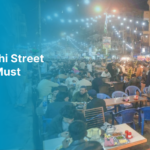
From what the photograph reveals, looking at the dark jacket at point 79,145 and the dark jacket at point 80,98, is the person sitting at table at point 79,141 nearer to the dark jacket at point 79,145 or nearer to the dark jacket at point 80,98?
the dark jacket at point 79,145

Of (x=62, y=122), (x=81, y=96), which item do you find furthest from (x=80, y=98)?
(x=62, y=122)

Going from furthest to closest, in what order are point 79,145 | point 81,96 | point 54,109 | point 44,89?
point 44,89 < point 81,96 < point 54,109 < point 79,145

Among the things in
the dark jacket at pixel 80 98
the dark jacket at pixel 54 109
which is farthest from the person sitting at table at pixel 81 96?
the dark jacket at pixel 54 109

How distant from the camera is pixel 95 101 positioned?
3369 mm

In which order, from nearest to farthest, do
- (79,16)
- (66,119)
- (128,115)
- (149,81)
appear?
1. (66,119)
2. (128,115)
3. (149,81)
4. (79,16)

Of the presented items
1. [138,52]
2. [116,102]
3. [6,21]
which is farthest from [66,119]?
[138,52]

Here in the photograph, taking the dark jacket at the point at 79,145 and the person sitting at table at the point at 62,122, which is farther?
the person sitting at table at the point at 62,122

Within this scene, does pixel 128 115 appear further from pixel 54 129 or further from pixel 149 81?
pixel 149 81

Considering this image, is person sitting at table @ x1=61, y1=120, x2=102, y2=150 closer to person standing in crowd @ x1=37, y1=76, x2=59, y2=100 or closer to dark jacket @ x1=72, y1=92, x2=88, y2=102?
→ dark jacket @ x1=72, y1=92, x2=88, y2=102

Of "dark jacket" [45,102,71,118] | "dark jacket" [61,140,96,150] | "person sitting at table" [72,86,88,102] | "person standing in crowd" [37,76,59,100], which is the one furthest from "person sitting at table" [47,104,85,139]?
"person standing in crowd" [37,76,59,100]

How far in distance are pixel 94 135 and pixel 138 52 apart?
3135 cm

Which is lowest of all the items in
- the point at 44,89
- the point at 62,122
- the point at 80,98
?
the point at 62,122

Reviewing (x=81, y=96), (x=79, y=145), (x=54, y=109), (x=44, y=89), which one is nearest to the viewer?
(x=79, y=145)

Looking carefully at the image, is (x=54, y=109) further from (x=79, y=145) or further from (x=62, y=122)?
(x=79, y=145)
